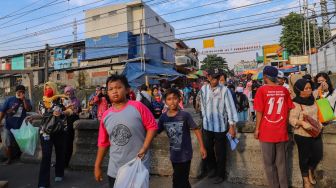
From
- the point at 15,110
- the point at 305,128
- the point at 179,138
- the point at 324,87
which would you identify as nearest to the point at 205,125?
the point at 179,138

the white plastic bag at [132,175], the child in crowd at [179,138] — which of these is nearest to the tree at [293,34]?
the child in crowd at [179,138]

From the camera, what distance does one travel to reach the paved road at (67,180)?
547 cm

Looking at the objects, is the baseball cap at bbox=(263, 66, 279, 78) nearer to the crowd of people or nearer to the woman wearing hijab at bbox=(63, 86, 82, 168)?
the crowd of people

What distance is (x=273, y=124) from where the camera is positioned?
4.39m

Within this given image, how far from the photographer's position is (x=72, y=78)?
37906 millimetres

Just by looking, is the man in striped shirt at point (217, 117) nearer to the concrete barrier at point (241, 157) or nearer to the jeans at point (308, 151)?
the concrete barrier at point (241, 157)

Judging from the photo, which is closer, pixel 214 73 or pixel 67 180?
pixel 214 73

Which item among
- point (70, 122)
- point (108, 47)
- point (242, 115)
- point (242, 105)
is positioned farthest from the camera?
point (108, 47)

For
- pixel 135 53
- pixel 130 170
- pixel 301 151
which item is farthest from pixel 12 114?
pixel 135 53

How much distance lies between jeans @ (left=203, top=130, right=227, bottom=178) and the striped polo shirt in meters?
0.10

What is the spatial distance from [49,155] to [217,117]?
2708 mm

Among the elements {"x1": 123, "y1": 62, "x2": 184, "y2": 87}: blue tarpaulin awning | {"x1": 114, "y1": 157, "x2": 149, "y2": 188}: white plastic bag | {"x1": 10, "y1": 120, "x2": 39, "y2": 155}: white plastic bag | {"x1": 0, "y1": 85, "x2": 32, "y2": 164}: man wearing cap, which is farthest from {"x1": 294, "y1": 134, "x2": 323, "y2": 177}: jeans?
{"x1": 123, "y1": 62, "x2": 184, "y2": 87}: blue tarpaulin awning

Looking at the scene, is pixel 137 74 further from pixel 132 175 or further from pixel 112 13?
pixel 132 175

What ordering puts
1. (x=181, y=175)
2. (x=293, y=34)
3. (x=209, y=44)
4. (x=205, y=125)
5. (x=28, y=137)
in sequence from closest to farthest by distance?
(x=181, y=175), (x=205, y=125), (x=28, y=137), (x=209, y=44), (x=293, y=34)
